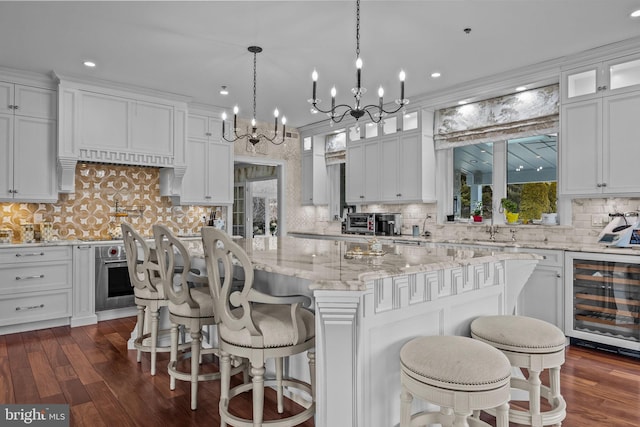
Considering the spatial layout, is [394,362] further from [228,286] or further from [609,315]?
[609,315]

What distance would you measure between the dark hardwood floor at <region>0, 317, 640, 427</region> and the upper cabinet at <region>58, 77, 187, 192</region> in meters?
2.11

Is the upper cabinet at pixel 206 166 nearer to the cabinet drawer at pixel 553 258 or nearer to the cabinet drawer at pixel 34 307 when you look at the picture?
the cabinet drawer at pixel 34 307

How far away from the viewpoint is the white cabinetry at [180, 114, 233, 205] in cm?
581

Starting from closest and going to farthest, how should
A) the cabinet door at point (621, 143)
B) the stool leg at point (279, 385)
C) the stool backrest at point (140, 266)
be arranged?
the stool leg at point (279, 385) < the stool backrest at point (140, 266) < the cabinet door at point (621, 143)

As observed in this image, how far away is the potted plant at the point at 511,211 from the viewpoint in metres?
4.77

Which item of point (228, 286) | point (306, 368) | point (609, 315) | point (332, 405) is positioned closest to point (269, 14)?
point (228, 286)

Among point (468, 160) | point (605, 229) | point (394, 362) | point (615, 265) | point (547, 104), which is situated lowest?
point (394, 362)

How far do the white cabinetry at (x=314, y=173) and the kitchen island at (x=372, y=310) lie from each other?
4644 mm

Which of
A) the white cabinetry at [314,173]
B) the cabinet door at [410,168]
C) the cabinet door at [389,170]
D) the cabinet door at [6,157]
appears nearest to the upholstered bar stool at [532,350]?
the cabinet door at [410,168]

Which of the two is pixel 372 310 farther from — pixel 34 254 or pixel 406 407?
pixel 34 254

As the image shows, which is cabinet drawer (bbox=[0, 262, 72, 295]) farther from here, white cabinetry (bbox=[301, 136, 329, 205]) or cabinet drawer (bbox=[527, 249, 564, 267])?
cabinet drawer (bbox=[527, 249, 564, 267])

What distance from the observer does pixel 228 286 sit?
1992 mm

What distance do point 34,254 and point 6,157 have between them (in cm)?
110

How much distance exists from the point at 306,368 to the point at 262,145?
189 inches
